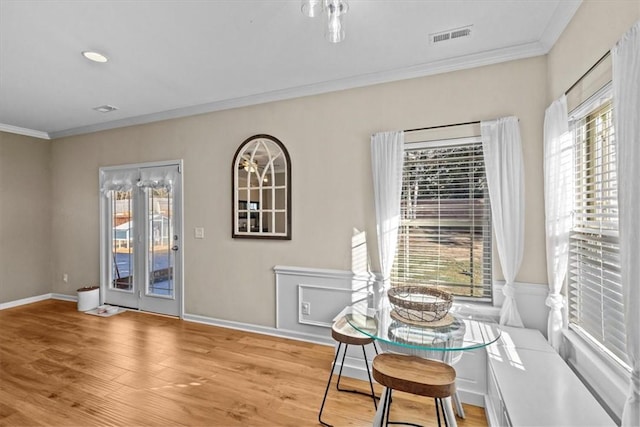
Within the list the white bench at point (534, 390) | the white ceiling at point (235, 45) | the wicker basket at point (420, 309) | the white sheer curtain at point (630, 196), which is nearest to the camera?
the white sheer curtain at point (630, 196)

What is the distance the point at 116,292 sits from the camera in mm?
4547

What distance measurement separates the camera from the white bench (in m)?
1.43

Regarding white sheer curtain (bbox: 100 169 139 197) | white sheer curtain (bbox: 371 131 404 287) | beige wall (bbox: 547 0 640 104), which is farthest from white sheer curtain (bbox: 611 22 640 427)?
white sheer curtain (bbox: 100 169 139 197)

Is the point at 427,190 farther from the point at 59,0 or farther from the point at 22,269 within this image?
the point at 22,269

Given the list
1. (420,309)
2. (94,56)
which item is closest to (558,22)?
(420,309)

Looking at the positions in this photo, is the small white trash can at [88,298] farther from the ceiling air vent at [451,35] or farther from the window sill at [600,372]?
the window sill at [600,372]

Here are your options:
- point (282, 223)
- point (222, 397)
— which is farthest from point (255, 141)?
point (222, 397)

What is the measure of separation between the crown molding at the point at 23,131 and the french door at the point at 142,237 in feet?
4.66

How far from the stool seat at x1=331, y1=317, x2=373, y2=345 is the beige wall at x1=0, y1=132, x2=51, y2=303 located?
5278mm

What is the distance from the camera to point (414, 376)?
160cm

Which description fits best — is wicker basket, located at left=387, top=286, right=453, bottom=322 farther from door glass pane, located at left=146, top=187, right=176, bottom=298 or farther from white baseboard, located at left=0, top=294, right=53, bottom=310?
white baseboard, located at left=0, top=294, right=53, bottom=310

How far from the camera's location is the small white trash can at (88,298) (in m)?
4.41

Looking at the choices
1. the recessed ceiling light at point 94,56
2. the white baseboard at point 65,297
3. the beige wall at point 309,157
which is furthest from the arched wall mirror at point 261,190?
the white baseboard at point 65,297

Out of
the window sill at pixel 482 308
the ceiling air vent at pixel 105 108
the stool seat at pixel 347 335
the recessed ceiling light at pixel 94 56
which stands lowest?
the stool seat at pixel 347 335
